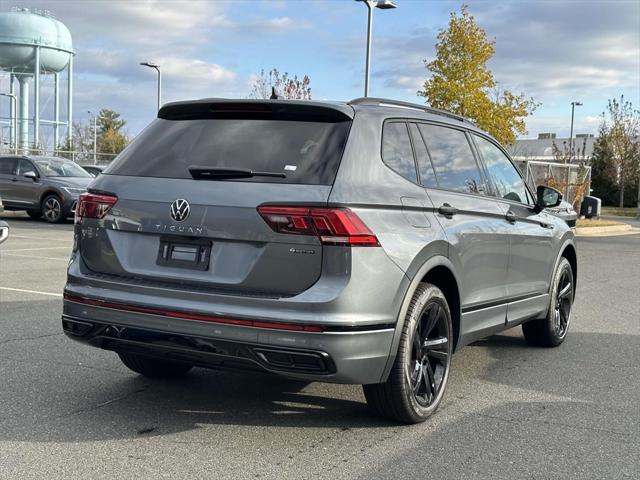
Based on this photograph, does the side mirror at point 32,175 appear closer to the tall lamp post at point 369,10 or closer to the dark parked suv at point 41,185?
the dark parked suv at point 41,185

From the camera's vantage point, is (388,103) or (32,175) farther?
(32,175)

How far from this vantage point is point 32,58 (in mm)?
54062

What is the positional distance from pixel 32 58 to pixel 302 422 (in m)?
55.7

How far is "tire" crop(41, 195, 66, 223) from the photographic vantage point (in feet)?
62.6

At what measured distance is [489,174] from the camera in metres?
5.54

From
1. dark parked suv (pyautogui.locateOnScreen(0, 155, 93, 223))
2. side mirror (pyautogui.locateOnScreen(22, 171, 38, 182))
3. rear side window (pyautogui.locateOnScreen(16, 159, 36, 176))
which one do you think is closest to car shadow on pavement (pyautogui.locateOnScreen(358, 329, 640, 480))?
dark parked suv (pyautogui.locateOnScreen(0, 155, 93, 223))

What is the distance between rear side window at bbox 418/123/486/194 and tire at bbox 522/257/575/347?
65.9 inches

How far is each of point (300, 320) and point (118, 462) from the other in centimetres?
112

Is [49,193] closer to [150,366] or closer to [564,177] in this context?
[150,366]

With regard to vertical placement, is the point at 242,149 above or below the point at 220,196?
above

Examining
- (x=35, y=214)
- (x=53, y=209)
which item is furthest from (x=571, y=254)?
(x=35, y=214)

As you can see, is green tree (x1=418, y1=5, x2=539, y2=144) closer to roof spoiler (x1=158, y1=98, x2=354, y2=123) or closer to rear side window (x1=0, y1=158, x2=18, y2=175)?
rear side window (x1=0, y1=158, x2=18, y2=175)

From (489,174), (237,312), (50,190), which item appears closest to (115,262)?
(237,312)

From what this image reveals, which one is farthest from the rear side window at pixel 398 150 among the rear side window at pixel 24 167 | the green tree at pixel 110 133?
the green tree at pixel 110 133
